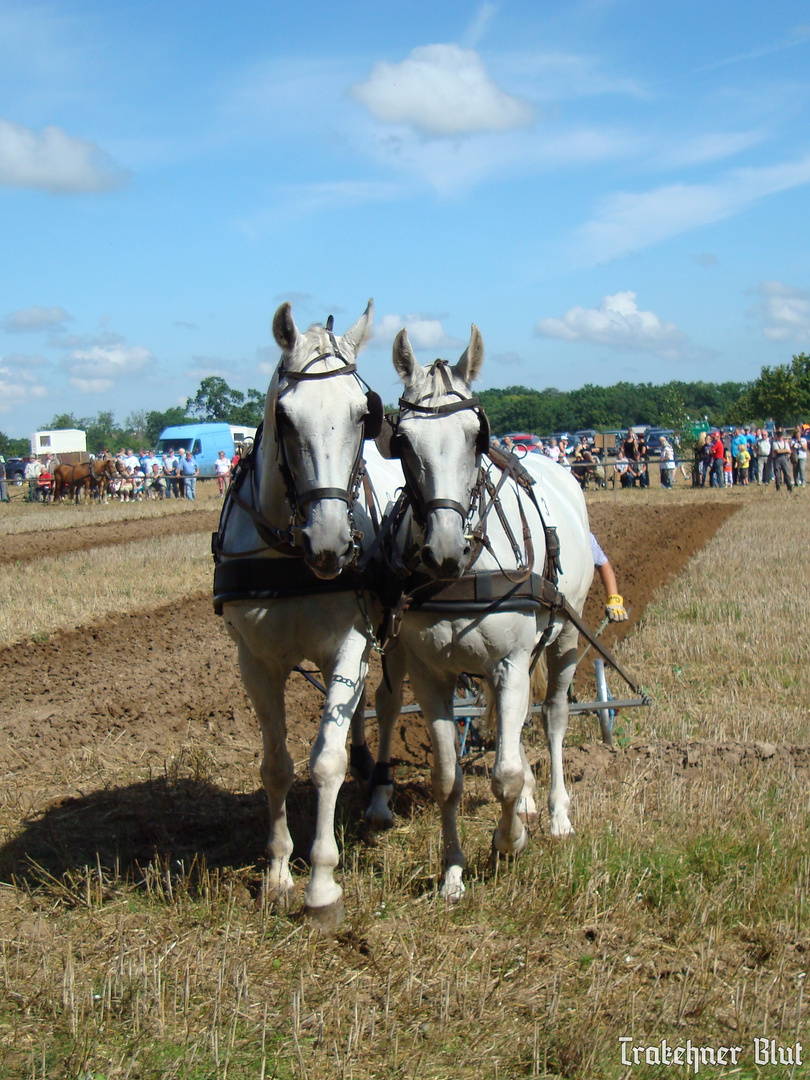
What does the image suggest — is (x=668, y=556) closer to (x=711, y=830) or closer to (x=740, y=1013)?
(x=711, y=830)

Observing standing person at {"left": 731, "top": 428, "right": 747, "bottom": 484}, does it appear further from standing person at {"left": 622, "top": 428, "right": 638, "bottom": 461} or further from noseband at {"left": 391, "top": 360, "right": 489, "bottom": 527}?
noseband at {"left": 391, "top": 360, "right": 489, "bottom": 527}

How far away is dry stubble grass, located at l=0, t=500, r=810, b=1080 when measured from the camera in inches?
118

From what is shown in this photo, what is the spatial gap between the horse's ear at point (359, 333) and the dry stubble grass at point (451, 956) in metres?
2.15

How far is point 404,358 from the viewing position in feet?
14.1

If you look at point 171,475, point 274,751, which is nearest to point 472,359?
point 274,751

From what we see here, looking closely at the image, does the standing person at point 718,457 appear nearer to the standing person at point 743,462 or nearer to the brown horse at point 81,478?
the standing person at point 743,462

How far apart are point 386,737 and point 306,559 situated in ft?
6.99

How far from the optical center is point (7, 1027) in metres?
3.15

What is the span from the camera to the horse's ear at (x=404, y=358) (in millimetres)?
4254

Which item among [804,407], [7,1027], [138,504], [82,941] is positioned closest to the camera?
[7,1027]

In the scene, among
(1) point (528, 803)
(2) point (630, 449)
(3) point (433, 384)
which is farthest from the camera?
(2) point (630, 449)

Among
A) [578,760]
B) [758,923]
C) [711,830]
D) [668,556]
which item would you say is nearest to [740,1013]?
[758,923]

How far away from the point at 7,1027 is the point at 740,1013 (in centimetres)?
220

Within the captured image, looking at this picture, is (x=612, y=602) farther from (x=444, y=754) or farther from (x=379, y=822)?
(x=444, y=754)
